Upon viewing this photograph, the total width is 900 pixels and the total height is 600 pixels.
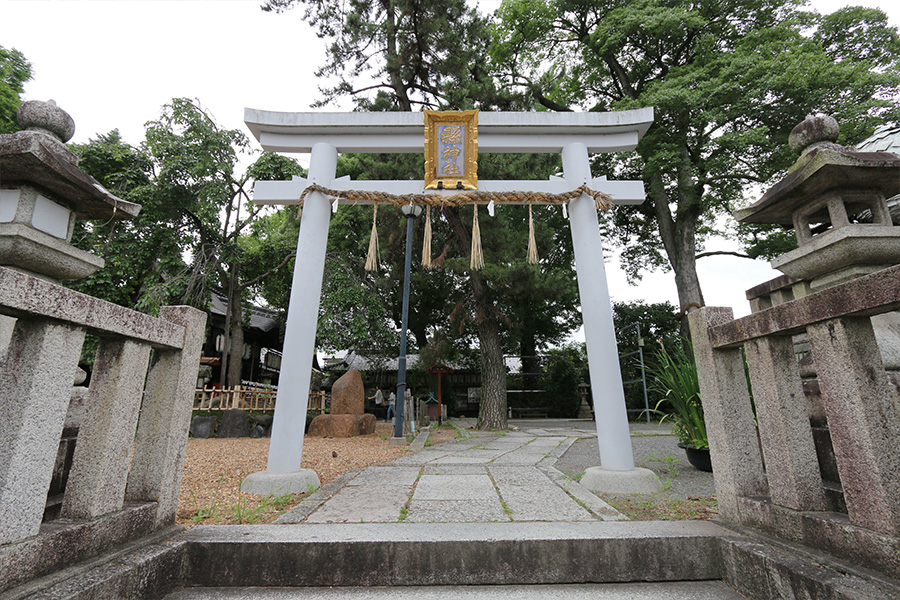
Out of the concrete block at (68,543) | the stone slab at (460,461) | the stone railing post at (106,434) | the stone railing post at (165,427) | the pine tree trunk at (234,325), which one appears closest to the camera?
the concrete block at (68,543)

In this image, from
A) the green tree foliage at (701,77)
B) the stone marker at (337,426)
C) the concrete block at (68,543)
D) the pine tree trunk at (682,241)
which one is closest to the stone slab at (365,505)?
the concrete block at (68,543)

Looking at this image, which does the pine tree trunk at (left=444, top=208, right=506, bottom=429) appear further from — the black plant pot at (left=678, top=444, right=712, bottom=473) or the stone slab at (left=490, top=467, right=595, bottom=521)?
the black plant pot at (left=678, top=444, right=712, bottom=473)

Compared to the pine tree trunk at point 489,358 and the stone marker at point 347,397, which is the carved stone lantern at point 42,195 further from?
the pine tree trunk at point 489,358

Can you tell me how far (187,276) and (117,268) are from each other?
1327 millimetres

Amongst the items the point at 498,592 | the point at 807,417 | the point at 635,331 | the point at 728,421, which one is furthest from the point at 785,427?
the point at 635,331

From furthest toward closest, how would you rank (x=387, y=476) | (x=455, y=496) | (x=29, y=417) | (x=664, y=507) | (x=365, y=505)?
(x=387, y=476), (x=455, y=496), (x=365, y=505), (x=664, y=507), (x=29, y=417)

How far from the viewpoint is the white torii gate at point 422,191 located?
3.15 metres

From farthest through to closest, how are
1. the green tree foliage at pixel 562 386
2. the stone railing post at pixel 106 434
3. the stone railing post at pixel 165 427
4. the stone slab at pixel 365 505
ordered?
the green tree foliage at pixel 562 386
the stone slab at pixel 365 505
the stone railing post at pixel 165 427
the stone railing post at pixel 106 434

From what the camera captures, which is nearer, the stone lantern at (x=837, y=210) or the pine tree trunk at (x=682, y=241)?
the stone lantern at (x=837, y=210)

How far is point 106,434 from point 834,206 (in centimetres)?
375

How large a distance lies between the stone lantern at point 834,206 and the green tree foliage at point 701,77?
6533mm

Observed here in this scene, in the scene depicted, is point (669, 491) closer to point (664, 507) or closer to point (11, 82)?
point (664, 507)

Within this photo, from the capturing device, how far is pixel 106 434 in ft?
4.92

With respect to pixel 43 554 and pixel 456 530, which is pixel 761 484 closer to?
pixel 456 530
